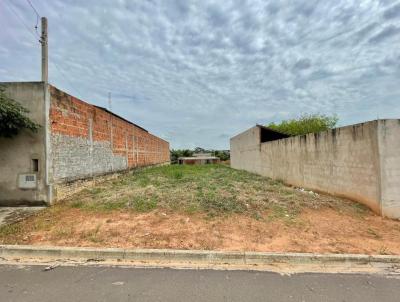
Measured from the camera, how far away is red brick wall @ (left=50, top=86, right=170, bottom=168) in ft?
28.7

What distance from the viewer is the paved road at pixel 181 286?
3.28 m

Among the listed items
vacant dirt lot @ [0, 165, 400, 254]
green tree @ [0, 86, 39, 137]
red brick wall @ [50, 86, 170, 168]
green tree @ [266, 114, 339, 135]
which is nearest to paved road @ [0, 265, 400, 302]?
vacant dirt lot @ [0, 165, 400, 254]

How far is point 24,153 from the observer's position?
26.0 ft

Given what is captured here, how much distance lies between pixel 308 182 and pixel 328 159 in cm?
204

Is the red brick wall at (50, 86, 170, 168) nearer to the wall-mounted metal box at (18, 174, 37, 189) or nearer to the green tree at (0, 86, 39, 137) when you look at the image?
the green tree at (0, 86, 39, 137)

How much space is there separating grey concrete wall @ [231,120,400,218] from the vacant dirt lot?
539mm

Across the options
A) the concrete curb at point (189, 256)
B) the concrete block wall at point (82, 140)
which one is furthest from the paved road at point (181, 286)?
the concrete block wall at point (82, 140)

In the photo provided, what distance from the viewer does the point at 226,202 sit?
7.96m

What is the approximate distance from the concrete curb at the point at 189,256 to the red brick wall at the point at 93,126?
4.68m

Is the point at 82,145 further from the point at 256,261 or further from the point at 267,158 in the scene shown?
the point at 267,158

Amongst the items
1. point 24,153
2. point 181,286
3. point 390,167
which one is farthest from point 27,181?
point 390,167

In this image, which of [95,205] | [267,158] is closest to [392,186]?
[95,205]

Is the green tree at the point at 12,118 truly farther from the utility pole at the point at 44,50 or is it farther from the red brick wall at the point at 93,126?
the utility pole at the point at 44,50

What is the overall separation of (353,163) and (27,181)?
9621mm
